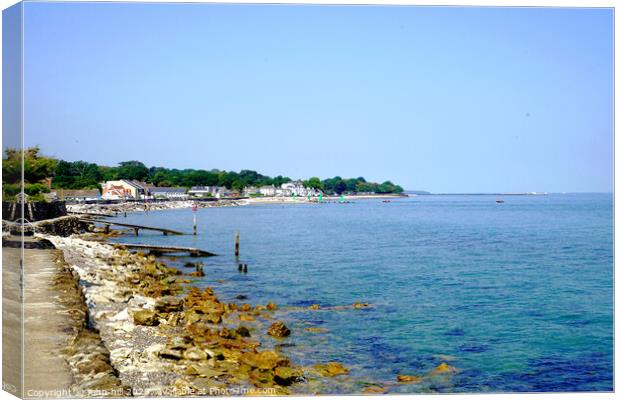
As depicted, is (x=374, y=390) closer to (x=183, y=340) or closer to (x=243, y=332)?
(x=183, y=340)

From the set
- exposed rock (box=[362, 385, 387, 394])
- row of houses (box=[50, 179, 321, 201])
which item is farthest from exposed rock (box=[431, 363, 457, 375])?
row of houses (box=[50, 179, 321, 201])

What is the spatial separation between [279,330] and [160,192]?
23105mm

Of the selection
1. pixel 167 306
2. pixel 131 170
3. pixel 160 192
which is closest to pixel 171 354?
pixel 167 306

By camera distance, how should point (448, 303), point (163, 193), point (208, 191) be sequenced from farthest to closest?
point (208, 191), point (163, 193), point (448, 303)

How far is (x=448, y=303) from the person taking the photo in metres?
15.8

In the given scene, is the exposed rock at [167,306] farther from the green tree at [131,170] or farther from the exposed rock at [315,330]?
the green tree at [131,170]

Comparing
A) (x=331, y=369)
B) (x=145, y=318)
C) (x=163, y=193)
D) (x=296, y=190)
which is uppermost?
(x=163, y=193)

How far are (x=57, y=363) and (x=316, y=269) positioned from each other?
1528 centimetres

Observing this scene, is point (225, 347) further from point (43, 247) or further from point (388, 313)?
point (43, 247)

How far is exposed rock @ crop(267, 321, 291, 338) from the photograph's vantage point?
11.6 meters

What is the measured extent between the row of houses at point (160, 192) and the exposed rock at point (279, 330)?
534 cm

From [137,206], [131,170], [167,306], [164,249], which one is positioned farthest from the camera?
[137,206]

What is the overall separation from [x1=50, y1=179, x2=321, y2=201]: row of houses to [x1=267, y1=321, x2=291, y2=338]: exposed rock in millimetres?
5343

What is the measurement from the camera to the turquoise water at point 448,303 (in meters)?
10.2
